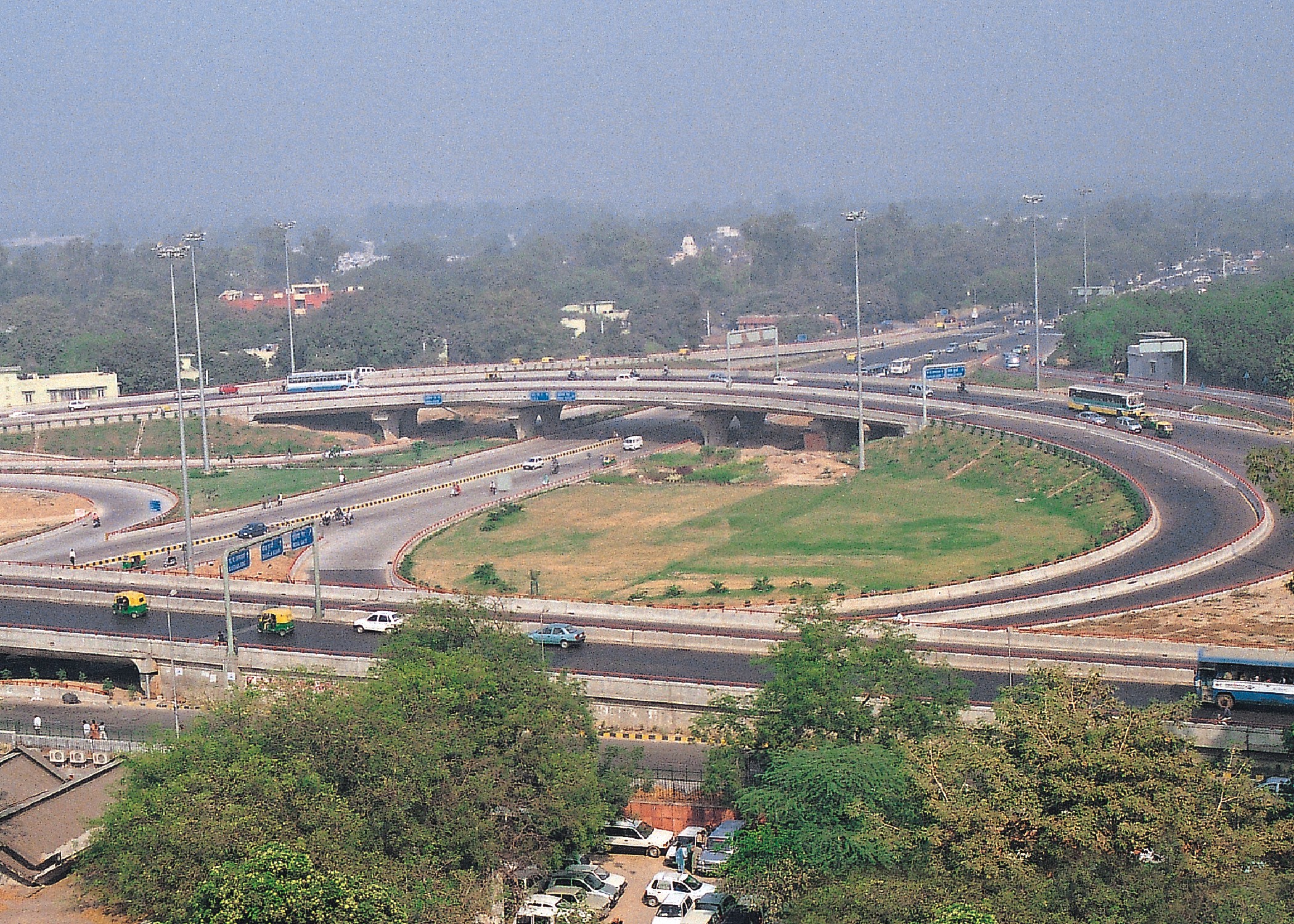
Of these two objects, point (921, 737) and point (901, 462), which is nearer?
point (921, 737)

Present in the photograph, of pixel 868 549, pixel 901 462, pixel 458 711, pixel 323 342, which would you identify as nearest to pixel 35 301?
pixel 323 342

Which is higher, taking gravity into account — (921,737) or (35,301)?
(35,301)

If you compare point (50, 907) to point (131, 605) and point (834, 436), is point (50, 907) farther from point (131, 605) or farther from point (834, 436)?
point (834, 436)

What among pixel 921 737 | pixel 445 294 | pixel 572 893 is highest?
pixel 445 294

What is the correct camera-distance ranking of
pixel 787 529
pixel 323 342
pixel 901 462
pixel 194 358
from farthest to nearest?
pixel 323 342
pixel 194 358
pixel 901 462
pixel 787 529

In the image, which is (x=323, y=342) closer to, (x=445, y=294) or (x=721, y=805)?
(x=445, y=294)

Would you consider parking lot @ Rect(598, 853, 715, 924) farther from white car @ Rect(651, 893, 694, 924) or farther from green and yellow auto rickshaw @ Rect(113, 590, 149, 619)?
green and yellow auto rickshaw @ Rect(113, 590, 149, 619)
